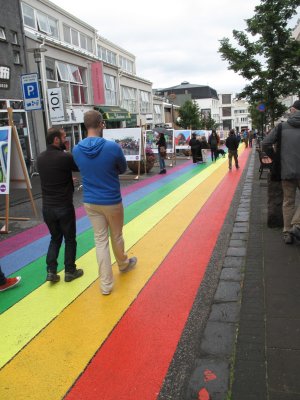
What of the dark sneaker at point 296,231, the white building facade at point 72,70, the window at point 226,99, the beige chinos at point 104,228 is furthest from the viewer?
the window at point 226,99

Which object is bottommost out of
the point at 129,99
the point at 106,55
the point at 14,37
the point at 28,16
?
the point at 129,99

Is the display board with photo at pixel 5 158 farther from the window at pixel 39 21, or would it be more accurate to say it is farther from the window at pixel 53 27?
the window at pixel 53 27

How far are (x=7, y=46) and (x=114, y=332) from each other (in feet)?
51.5

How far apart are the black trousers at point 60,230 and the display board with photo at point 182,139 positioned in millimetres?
23947

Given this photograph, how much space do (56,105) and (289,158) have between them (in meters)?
12.7

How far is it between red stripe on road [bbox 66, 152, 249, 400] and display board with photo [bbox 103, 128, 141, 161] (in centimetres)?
1092

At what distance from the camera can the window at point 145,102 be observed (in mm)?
42000

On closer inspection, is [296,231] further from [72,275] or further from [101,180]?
[72,275]

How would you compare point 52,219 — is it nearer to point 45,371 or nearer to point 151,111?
point 45,371

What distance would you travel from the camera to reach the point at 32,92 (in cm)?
1344

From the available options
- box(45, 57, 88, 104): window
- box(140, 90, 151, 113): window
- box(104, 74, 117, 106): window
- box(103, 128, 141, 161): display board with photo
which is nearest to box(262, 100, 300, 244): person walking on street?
box(103, 128, 141, 161): display board with photo

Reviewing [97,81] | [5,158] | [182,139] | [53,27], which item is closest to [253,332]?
[5,158]

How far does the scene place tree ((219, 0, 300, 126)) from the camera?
1336 cm

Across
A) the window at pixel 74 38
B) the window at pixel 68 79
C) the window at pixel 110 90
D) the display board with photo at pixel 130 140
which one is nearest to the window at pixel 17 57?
the window at pixel 68 79
